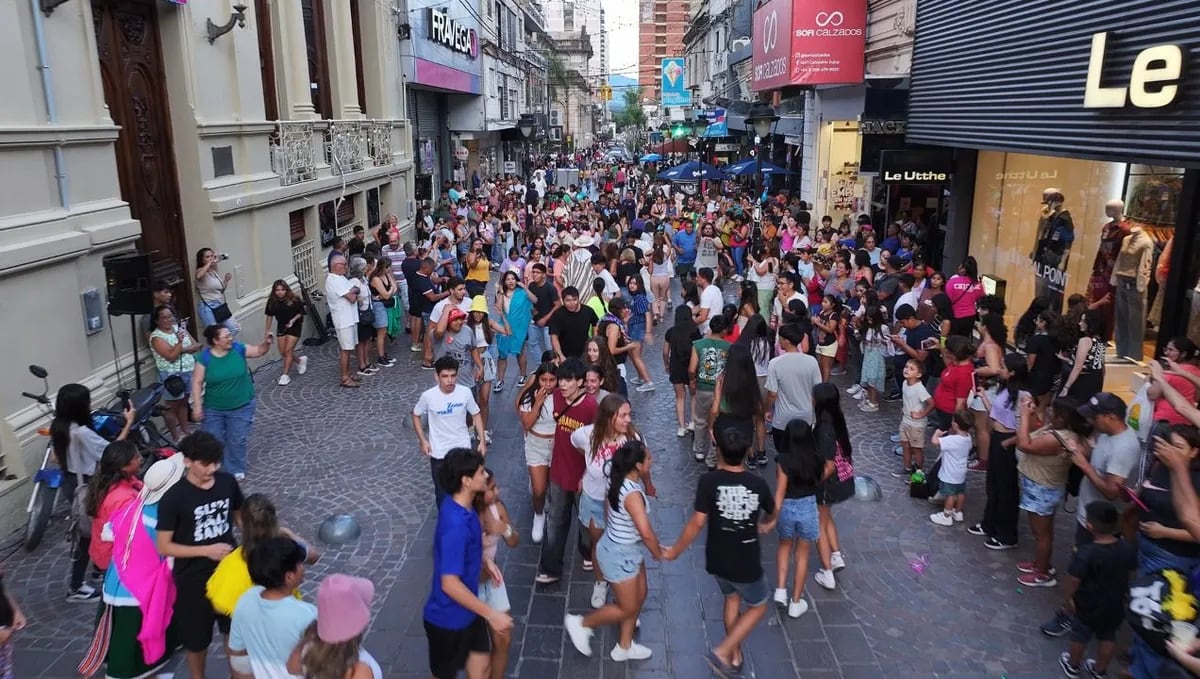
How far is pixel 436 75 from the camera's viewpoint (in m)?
25.8

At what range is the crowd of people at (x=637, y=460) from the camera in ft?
14.4

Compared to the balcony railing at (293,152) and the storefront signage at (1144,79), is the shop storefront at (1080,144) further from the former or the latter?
the balcony railing at (293,152)

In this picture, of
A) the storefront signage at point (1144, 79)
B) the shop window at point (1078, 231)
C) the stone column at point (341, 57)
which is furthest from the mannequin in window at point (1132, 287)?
the stone column at point (341, 57)

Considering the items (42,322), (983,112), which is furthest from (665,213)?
(42,322)

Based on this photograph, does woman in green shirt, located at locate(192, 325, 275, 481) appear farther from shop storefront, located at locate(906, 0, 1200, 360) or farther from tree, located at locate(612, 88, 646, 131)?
tree, located at locate(612, 88, 646, 131)

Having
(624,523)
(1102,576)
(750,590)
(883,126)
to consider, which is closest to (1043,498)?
(1102,576)

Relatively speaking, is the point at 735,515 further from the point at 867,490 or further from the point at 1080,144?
the point at 1080,144

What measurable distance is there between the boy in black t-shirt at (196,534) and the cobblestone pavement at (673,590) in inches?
32.9

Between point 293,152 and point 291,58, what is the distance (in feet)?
6.66

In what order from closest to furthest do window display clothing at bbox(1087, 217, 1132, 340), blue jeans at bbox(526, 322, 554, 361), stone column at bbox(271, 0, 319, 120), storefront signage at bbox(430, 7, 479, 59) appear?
1. window display clothing at bbox(1087, 217, 1132, 340)
2. blue jeans at bbox(526, 322, 554, 361)
3. stone column at bbox(271, 0, 319, 120)
4. storefront signage at bbox(430, 7, 479, 59)

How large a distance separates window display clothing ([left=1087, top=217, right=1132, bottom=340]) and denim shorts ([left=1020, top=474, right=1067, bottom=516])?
4.75 metres

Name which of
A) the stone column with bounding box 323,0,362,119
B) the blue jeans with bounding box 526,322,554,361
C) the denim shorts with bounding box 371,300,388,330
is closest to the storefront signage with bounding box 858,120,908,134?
the blue jeans with bounding box 526,322,554,361

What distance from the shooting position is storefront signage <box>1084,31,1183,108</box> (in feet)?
23.0

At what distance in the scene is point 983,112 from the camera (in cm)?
1134
